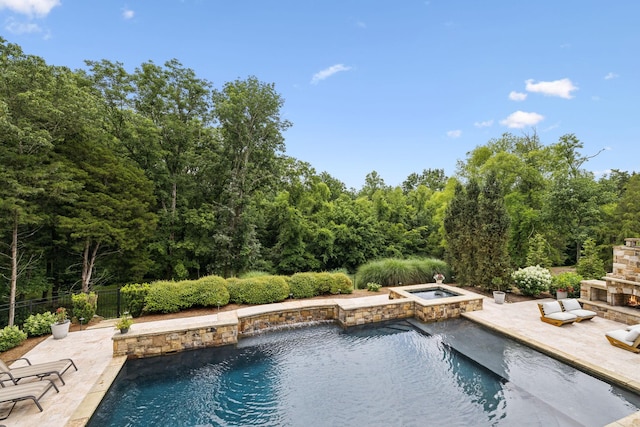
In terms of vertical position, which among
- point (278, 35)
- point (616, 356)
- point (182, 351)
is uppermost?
point (278, 35)

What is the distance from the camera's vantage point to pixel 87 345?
6375 millimetres

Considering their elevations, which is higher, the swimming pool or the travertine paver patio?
the swimming pool

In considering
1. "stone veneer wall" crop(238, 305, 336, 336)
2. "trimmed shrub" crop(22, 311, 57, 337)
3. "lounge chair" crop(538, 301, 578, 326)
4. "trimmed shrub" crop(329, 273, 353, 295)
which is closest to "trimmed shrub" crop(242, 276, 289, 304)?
"stone veneer wall" crop(238, 305, 336, 336)

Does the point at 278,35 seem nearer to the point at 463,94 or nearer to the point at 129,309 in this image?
the point at 463,94

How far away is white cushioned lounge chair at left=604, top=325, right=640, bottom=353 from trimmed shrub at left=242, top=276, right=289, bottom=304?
832 centimetres

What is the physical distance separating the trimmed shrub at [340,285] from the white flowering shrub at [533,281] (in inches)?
246

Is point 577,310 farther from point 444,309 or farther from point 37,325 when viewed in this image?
point 37,325

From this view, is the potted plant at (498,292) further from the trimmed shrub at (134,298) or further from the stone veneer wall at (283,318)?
the trimmed shrub at (134,298)

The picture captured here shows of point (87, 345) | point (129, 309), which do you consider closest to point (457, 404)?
point (87, 345)

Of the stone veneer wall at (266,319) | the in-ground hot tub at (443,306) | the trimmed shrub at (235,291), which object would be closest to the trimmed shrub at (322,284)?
the stone veneer wall at (266,319)

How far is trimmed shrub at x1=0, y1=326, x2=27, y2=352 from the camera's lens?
241 inches

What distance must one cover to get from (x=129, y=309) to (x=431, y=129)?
17728 mm

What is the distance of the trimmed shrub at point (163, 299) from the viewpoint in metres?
8.11

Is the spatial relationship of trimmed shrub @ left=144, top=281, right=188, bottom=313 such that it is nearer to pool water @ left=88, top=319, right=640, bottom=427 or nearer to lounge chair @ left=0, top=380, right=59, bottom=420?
pool water @ left=88, top=319, right=640, bottom=427
